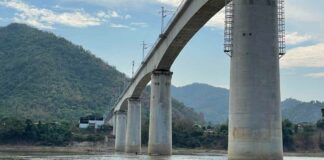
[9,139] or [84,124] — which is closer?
[9,139]

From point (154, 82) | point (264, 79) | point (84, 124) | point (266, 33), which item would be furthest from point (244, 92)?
point (84, 124)

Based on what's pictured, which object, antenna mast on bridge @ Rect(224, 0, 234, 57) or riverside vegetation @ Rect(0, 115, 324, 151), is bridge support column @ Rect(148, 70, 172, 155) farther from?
riverside vegetation @ Rect(0, 115, 324, 151)

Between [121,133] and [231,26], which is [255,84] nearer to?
[231,26]

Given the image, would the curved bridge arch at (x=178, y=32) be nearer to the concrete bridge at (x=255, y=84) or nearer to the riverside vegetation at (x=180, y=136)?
the concrete bridge at (x=255, y=84)

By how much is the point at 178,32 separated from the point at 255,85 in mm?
21590

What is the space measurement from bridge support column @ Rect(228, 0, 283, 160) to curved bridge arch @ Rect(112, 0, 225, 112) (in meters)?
8.09

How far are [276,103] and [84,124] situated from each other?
14389 cm

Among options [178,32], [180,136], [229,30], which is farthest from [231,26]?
[180,136]

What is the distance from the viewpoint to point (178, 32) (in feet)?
161

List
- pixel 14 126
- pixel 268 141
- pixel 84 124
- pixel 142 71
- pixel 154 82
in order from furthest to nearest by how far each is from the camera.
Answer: pixel 84 124 < pixel 14 126 < pixel 142 71 < pixel 154 82 < pixel 268 141

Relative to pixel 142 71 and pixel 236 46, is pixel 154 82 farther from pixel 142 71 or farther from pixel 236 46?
pixel 236 46

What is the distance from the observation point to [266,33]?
95.8 feet

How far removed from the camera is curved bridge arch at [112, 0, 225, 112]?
40.3 m

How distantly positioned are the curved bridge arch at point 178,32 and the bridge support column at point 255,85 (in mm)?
8089
